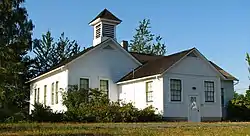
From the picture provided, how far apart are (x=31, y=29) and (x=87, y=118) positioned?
434 inches

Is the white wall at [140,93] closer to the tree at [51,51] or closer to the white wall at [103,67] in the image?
the white wall at [103,67]

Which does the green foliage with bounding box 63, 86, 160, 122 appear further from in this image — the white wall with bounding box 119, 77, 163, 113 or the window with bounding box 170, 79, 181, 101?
the window with bounding box 170, 79, 181, 101

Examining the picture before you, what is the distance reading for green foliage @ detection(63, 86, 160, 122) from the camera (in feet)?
87.3

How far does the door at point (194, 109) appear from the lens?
30.2 m

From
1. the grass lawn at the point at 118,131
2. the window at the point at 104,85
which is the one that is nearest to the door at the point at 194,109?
the window at the point at 104,85

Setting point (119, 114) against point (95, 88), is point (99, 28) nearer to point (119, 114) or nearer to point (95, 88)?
point (95, 88)

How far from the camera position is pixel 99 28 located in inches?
1441

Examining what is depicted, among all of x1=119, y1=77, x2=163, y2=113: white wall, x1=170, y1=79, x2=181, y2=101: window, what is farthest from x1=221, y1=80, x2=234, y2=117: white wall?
x1=119, y1=77, x2=163, y2=113: white wall

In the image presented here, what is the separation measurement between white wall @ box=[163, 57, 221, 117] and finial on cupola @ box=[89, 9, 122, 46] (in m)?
8.87

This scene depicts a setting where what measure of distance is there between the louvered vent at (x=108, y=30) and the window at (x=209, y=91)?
10.2 m

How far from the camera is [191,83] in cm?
3053

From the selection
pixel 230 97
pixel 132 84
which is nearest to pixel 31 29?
pixel 132 84

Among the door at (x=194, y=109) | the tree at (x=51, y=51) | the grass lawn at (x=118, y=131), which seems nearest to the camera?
the grass lawn at (x=118, y=131)

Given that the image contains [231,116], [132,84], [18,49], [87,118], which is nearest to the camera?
[87,118]
